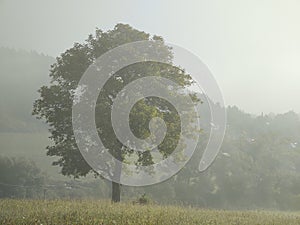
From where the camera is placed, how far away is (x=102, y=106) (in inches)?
1059

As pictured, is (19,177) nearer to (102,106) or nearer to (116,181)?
(116,181)

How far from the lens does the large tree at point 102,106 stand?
2707 centimetres

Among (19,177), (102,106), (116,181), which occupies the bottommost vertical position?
(116,181)

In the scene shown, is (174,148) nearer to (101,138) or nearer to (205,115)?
(101,138)

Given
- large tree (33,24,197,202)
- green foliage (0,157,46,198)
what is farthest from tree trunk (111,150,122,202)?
green foliage (0,157,46,198)

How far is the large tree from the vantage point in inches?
1066

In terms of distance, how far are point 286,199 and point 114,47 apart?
66920 millimetres

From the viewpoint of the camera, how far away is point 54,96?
2859 centimetres

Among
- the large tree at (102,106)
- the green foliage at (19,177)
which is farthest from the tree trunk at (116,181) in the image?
the green foliage at (19,177)

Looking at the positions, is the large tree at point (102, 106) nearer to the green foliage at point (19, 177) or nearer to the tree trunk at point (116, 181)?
the tree trunk at point (116, 181)

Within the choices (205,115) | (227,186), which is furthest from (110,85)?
(227,186)

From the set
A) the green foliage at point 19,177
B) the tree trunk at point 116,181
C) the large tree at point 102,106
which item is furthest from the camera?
the green foliage at point 19,177

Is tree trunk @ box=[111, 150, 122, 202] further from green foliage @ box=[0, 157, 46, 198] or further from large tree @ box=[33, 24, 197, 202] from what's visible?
green foliage @ box=[0, 157, 46, 198]

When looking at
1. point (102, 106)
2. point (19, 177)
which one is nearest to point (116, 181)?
point (102, 106)
